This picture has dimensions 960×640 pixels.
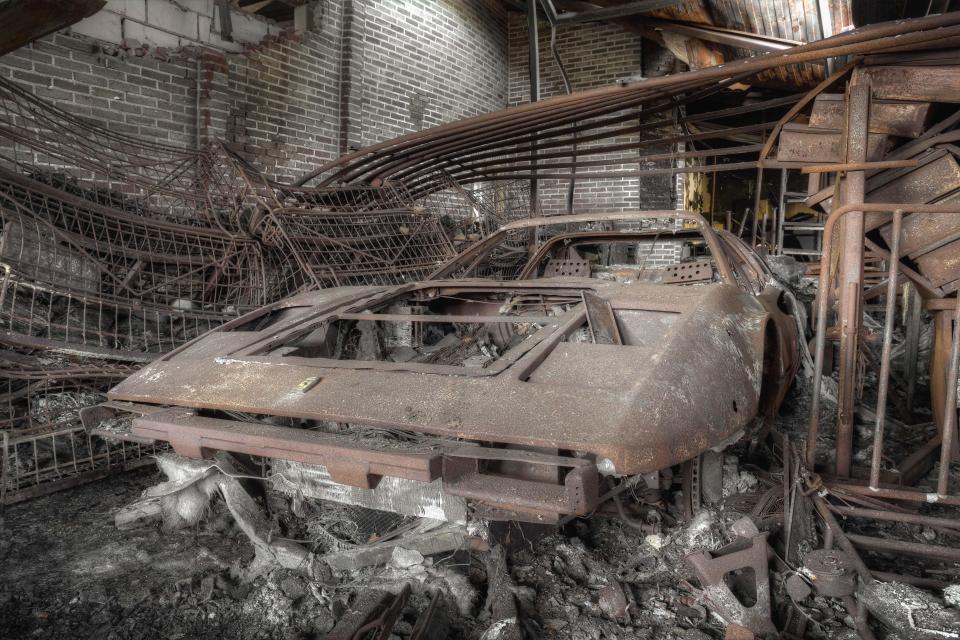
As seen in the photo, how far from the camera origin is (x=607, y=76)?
9.74m

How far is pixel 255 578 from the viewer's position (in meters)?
2.43

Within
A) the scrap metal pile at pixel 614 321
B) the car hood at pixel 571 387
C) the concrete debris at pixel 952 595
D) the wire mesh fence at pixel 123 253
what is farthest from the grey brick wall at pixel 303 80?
the concrete debris at pixel 952 595

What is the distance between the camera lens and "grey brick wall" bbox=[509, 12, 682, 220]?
31.2 ft

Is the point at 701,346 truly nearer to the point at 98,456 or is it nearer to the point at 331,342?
the point at 331,342

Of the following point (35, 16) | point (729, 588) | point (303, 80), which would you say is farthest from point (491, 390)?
point (303, 80)

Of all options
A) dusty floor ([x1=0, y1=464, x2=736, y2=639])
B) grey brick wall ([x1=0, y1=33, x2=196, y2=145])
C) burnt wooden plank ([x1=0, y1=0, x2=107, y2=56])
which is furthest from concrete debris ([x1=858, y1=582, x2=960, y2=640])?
grey brick wall ([x1=0, y1=33, x2=196, y2=145])

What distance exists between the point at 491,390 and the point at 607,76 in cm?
896

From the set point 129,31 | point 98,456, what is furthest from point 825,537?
point 129,31

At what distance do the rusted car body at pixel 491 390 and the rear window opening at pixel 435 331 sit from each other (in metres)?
0.01

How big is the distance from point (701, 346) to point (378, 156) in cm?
434

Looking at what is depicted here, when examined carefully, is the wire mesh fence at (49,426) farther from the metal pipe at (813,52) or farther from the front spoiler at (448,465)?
the metal pipe at (813,52)

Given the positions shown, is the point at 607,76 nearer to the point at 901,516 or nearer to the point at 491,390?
the point at 901,516

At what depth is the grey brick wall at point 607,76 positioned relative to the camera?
9.51m

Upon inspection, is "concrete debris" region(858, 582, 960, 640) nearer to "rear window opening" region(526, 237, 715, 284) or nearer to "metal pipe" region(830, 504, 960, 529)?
"metal pipe" region(830, 504, 960, 529)
